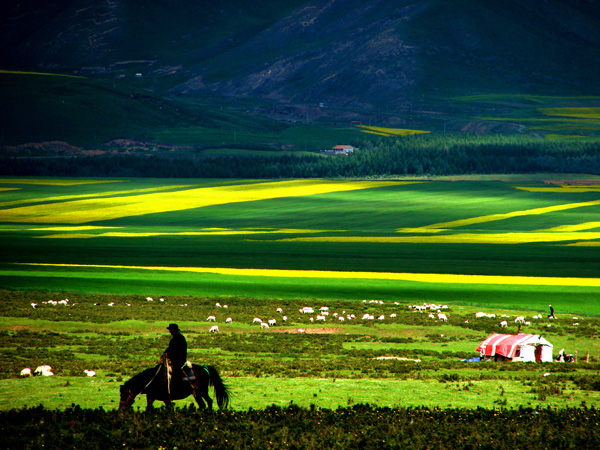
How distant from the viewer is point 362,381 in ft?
100

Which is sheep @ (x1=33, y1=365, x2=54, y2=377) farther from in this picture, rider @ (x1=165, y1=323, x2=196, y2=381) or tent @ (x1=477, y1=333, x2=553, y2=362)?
→ tent @ (x1=477, y1=333, x2=553, y2=362)

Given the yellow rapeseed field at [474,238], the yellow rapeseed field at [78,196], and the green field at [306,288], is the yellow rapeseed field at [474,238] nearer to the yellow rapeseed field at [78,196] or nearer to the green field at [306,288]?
the green field at [306,288]

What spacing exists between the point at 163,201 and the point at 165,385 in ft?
383

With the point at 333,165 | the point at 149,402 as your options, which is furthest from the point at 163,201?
the point at 149,402

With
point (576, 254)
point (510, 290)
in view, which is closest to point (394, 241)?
point (576, 254)

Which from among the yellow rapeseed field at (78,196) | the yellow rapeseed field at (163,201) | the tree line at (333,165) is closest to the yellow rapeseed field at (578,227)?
the yellow rapeseed field at (163,201)

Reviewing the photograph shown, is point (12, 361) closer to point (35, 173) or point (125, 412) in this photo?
point (125, 412)

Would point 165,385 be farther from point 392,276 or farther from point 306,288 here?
point 392,276

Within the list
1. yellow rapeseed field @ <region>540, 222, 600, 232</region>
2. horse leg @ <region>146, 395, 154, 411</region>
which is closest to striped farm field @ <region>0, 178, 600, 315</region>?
yellow rapeseed field @ <region>540, 222, 600, 232</region>

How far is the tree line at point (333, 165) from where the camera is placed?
7239 inches

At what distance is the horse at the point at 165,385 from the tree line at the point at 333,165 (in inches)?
6254

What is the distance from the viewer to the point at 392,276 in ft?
229

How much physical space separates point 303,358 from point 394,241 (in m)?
55.3

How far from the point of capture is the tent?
3953 cm
